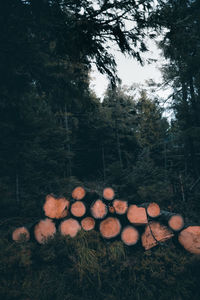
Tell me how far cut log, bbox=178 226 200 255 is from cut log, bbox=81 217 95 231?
6.36 feet

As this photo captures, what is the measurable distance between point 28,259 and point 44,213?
1023 millimetres

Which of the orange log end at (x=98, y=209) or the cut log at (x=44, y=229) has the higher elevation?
the orange log end at (x=98, y=209)

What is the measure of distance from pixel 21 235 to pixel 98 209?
1803 mm

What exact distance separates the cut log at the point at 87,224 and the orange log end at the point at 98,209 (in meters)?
0.19

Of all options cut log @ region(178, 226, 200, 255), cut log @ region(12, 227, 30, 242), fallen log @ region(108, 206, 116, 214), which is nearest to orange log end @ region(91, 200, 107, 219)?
fallen log @ region(108, 206, 116, 214)

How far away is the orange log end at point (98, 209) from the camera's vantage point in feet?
15.6

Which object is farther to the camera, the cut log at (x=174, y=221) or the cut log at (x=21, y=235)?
the cut log at (x=21, y=235)

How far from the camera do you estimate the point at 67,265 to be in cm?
421

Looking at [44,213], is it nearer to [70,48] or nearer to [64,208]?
[64,208]

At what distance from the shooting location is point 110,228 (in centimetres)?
469

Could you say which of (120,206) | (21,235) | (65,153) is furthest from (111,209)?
(65,153)

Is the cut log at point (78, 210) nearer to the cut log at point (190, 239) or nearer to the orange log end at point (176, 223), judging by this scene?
the orange log end at point (176, 223)

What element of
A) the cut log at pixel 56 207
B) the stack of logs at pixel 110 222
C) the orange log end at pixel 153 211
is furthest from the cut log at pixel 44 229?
the orange log end at pixel 153 211

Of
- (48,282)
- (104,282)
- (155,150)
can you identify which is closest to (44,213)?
(48,282)
